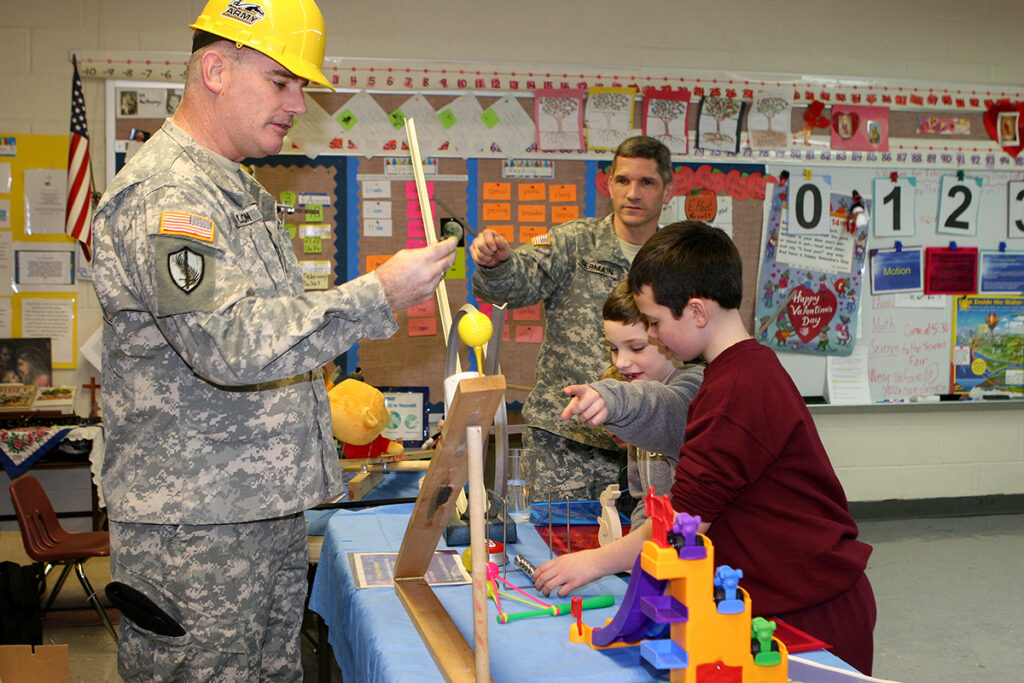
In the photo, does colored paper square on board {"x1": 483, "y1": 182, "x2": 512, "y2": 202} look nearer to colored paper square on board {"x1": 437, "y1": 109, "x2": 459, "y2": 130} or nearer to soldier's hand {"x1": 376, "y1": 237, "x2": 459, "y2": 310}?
colored paper square on board {"x1": 437, "y1": 109, "x2": 459, "y2": 130}

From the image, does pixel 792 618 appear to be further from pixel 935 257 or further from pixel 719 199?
pixel 935 257

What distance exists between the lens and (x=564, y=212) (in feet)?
14.2

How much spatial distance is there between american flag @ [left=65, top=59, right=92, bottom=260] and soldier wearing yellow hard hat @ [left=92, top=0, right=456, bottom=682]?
2.79 meters

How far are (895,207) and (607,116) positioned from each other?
1.76 metres

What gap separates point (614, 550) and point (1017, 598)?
3.13 meters

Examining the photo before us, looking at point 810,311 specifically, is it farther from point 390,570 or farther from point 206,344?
point 206,344

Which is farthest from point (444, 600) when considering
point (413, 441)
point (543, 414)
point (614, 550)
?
point (413, 441)

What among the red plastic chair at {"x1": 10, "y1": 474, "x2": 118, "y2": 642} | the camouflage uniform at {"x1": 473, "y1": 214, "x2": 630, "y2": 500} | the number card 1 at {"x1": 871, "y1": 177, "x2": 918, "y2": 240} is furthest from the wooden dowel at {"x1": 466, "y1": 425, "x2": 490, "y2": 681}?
the number card 1 at {"x1": 871, "y1": 177, "x2": 918, "y2": 240}

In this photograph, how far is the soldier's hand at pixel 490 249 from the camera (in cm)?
223

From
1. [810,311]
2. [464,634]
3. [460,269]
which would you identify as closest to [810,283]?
[810,311]

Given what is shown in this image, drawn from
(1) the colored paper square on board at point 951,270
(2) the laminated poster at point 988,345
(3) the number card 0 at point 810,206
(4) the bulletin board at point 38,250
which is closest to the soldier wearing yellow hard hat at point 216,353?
(4) the bulletin board at point 38,250

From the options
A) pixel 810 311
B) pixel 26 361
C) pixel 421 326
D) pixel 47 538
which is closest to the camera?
pixel 47 538

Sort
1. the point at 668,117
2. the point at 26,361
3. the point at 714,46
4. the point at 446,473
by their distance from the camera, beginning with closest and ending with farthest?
the point at 446,473
the point at 26,361
the point at 668,117
the point at 714,46

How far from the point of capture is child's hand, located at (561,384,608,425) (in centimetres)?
154
